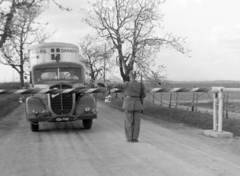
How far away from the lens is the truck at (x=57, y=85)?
36.5ft

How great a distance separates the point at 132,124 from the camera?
9047 millimetres

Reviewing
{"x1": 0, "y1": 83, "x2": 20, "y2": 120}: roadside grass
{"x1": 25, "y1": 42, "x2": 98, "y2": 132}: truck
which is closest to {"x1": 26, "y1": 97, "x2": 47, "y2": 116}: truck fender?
{"x1": 25, "y1": 42, "x2": 98, "y2": 132}: truck

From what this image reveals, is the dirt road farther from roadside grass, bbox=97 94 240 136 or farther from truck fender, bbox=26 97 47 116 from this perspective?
roadside grass, bbox=97 94 240 136

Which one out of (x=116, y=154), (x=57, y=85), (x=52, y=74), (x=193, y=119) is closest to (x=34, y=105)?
(x=57, y=85)

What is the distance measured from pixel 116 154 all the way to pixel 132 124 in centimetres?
180

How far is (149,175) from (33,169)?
7.49 feet

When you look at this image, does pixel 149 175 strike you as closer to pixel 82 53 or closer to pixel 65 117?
pixel 65 117

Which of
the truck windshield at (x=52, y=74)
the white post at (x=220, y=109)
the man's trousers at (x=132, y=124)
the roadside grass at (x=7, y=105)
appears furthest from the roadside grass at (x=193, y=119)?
the roadside grass at (x=7, y=105)

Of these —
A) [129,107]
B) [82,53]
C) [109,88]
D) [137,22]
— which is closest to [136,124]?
[129,107]

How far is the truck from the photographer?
11117 mm

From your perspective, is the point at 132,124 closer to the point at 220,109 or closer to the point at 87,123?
the point at 220,109

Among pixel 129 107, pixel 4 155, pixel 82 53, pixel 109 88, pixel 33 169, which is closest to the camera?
pixel 33 169

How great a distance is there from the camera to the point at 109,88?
9.84 metres

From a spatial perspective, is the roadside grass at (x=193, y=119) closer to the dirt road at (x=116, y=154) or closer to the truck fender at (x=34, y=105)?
the dirt road at (x=116, y=154)
